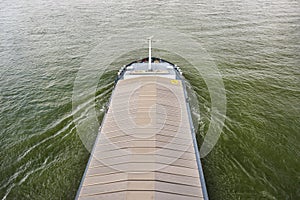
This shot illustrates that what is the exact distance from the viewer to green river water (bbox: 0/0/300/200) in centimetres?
1312

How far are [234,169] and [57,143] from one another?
11.1 metres

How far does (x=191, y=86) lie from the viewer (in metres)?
21.2

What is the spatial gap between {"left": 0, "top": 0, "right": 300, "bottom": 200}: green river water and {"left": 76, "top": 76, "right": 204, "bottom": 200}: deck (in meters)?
3.10

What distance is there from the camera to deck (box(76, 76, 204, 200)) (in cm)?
880

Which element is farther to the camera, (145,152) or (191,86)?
(191,86)

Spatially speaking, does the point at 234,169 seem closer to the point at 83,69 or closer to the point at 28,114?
the point at 28,114

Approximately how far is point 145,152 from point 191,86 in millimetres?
12189

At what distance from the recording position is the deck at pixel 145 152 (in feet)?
28.9

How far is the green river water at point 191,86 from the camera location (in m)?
13.1

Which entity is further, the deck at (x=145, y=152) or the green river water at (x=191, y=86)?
the green river water at (x=191, y=86)

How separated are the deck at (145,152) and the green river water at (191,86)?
3.10 meters

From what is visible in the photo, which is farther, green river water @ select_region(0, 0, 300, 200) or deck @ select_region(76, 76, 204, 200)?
green river water @ select_region(0, 0, 300, 200)

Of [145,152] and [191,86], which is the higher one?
[191,86]

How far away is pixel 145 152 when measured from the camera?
1022cm
